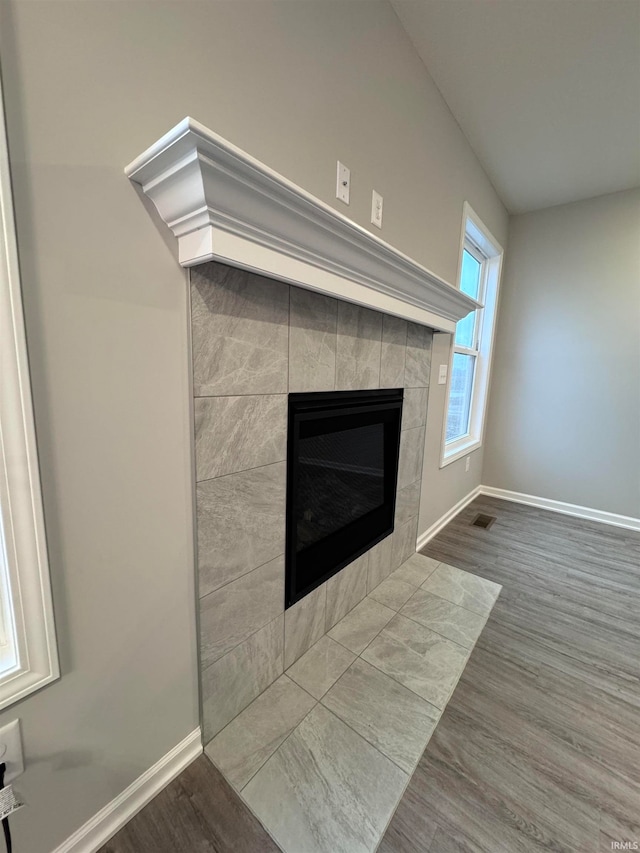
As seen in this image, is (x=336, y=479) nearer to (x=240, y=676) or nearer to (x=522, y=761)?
(x=240, y=676)

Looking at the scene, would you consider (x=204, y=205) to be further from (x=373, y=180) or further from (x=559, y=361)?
(x=559, y=361)

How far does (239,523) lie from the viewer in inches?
41.8

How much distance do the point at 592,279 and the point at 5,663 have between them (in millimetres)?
4085

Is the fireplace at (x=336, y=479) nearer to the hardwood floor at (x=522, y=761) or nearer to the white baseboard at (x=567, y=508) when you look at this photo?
the hardwood floor at (x=522, y=761)

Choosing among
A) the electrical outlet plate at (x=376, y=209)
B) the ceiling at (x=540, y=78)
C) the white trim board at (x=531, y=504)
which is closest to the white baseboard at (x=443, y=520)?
the white trim board at (x=531, y=504)

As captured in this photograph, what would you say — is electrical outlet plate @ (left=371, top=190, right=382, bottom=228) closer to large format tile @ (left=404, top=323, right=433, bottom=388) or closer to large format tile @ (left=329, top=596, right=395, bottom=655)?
large format tile @ (left=404, top=323, right=433, bottom=388)

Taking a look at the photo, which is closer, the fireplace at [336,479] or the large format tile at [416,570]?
the fireplace at [336,479]

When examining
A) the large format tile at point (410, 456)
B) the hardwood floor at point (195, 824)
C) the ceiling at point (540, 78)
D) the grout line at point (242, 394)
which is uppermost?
the ceiling at point (540, 78)

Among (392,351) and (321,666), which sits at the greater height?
(392,351)

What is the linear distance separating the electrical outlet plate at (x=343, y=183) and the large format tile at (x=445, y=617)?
1.95 m

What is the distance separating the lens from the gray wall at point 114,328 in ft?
2.08

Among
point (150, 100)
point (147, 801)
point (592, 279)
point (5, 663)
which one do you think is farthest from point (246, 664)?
point (592, 279)

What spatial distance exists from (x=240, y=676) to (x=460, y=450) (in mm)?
2391

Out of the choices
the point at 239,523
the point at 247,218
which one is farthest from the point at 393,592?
the point at 247,218
